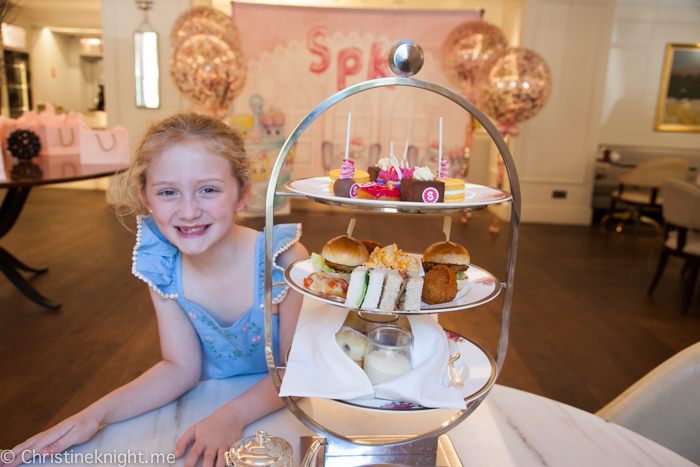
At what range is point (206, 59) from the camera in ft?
16.4

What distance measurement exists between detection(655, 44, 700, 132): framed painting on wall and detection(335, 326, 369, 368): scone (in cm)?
861

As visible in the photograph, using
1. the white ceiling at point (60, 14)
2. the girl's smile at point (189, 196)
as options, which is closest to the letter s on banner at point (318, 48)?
the white ceiling at point (60, 14)

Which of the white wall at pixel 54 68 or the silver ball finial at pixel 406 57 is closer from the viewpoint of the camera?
the silver ball finial at pixel 406 57

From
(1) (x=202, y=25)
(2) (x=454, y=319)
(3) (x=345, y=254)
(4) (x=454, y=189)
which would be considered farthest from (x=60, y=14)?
(4) (x=454, y=189)

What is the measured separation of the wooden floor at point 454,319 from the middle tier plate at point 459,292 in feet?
5.75

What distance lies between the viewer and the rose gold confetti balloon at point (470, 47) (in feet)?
19.1

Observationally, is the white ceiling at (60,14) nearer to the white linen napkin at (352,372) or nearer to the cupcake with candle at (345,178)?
the cupcake with candle at (345,178)

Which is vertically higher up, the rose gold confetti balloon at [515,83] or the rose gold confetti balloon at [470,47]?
the rose gold confetti balloon at [470,47]

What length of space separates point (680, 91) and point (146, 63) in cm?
765

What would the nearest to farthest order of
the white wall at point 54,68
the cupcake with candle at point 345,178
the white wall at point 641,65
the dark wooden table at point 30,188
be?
1. the cupcake with candle at point 345,178
2. the dark wooden table at point 30,188
3. the white wall at point 641,65
4. the white wall at point 54,68

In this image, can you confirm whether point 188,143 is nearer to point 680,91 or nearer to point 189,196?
point 189,196

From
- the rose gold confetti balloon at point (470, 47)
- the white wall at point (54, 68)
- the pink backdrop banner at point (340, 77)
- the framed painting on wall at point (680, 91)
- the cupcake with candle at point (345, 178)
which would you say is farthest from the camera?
the white wall at point (54, 68)

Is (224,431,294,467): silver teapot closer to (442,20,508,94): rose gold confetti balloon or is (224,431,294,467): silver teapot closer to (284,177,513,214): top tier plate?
(284,177,513,214): top tier plate

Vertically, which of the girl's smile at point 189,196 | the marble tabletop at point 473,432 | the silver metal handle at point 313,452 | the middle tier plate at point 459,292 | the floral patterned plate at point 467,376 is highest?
the girl's smile at point 189,196
